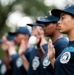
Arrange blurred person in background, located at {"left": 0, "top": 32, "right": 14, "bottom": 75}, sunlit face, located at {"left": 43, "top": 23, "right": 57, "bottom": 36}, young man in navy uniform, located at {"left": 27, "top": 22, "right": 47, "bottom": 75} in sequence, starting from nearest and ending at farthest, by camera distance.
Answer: sunlit face, located at {"left": 43, "top": 23, "right": 57, "bottom": 36}
young man in navy uniform, located at {"left": 27, "top": 22, "right": 47, "bottom": 75}
blurred person in background, located at {"left": 0, "top": 32, "right": 14, "bottom": 75}

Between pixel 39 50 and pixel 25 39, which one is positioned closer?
pixel 39 50

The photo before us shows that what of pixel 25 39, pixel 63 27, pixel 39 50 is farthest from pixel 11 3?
pixel 63 27

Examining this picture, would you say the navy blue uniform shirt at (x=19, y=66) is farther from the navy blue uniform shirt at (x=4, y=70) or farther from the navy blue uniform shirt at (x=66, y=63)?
the navy blue uniform shirt at (x=66, y=63)

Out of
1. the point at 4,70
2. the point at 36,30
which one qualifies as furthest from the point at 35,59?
the point at 4,70

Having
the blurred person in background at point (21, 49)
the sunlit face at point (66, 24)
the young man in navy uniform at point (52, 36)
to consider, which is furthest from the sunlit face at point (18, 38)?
the sunlit face at point (66, 24)

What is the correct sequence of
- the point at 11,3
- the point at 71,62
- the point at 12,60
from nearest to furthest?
the point at 71,62, the point at 12,60, the point at 11,3

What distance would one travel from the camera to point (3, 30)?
71.6 ft

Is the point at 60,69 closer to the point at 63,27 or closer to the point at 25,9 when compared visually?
the point at 63,27

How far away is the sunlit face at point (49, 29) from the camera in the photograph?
6.30m

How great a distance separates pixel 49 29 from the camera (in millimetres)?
6324

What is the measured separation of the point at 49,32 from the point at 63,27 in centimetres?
111

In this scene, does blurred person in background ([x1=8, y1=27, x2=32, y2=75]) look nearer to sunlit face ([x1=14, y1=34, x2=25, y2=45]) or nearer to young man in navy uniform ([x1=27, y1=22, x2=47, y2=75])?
sunlit face ([x1=14, y1=34, x2=25, y2=45])

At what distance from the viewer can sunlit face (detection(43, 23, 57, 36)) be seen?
630cm

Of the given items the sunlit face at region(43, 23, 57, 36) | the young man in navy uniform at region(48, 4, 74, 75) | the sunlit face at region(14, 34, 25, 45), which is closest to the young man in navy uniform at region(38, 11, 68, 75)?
the sunlit face at region(43, 23, 57, 36)
